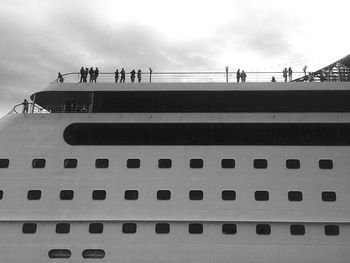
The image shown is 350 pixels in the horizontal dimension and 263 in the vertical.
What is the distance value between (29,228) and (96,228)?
2045 millimetres

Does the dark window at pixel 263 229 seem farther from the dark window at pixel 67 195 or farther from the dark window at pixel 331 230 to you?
the dark window at pixel 67 195

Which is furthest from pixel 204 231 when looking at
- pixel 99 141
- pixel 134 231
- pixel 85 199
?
pixel 99 141

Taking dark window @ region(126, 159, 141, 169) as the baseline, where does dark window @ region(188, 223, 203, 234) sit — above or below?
below

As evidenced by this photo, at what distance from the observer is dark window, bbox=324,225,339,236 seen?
35.8 ft

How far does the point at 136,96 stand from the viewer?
1306 cm

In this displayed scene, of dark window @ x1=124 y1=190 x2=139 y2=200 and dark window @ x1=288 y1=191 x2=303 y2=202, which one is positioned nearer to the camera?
dark window @ x1=288 y1=191 x2=303 y2=202

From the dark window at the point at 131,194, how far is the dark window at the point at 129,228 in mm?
772

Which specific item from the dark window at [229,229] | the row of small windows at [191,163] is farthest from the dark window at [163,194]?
the dark window at [229,229]

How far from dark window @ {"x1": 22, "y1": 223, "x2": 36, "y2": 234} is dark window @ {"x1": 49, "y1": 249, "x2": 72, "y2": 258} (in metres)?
0.86

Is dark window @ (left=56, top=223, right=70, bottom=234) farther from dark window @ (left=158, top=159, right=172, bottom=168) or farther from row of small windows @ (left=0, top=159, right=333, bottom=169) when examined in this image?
dark window @ (left=158, top=159, right=172, bottom=168)

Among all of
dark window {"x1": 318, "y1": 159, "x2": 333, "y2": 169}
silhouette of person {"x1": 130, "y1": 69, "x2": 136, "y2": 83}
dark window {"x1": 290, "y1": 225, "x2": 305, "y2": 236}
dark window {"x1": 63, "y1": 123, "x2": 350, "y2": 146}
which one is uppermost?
silhouette of person {"x1": 130, "y1": 69, "x2": 136, "y2": 83}

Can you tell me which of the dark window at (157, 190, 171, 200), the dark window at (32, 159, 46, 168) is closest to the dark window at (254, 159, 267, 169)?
the dark window at (157, 190, 171, 200)

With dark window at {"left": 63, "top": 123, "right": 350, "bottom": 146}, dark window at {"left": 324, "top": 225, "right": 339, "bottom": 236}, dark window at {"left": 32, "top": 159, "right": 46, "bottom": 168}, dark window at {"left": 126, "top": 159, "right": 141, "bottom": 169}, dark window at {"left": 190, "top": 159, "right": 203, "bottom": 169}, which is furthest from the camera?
dark window at {"left": 63, "top": 123, "right": 350, "bottom": 146}

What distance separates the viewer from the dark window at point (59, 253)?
11.0 metres
